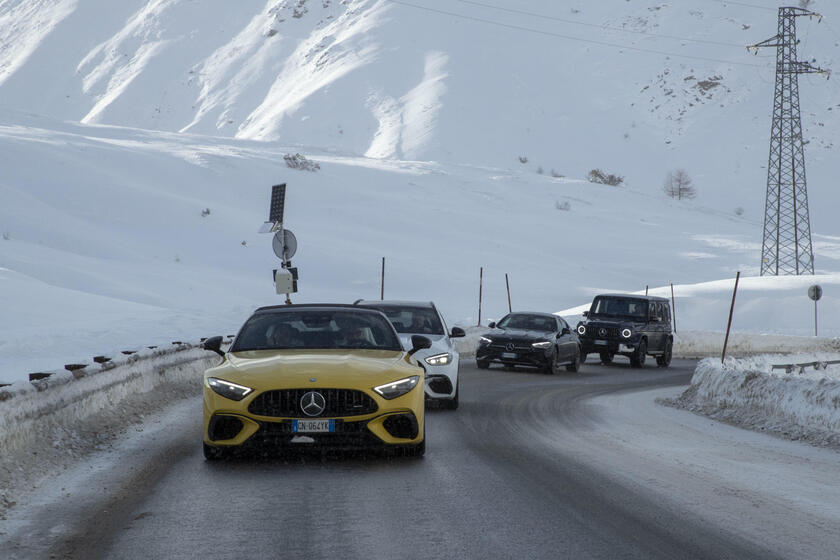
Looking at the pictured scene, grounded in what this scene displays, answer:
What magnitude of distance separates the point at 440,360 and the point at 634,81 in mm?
123062

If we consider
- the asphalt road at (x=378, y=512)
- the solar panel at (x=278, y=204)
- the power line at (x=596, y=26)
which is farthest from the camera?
the power line at (x=596, y=26)

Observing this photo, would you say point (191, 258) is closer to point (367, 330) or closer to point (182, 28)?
point (367, 330)

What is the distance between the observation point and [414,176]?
84.2 metres

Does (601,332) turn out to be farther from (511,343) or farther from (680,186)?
(680,186)

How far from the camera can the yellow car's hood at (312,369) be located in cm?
980

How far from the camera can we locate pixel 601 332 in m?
29.5

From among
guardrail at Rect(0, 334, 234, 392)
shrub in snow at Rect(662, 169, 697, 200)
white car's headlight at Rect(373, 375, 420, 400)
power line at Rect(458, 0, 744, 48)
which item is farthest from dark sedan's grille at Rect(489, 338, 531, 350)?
power line at Rect(458, 0, 744, 48)

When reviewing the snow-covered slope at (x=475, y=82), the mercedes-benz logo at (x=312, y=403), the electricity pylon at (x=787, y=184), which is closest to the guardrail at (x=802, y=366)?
the mercedes-benz logo at (x=312, y=403)

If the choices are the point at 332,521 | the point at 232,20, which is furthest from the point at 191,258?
the point at 232,20

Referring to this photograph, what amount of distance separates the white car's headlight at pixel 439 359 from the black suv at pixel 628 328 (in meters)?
14.0

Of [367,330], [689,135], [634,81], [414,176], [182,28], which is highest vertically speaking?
[182,28]

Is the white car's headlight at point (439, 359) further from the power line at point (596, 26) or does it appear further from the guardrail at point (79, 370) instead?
the power line at point (596, 26)

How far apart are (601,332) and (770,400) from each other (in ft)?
48.6

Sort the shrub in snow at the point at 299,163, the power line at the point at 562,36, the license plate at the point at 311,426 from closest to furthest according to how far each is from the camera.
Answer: the license plate at the point at 311,426
the shrub in snow at the point at 299,163
the power line at the point at 562,36
